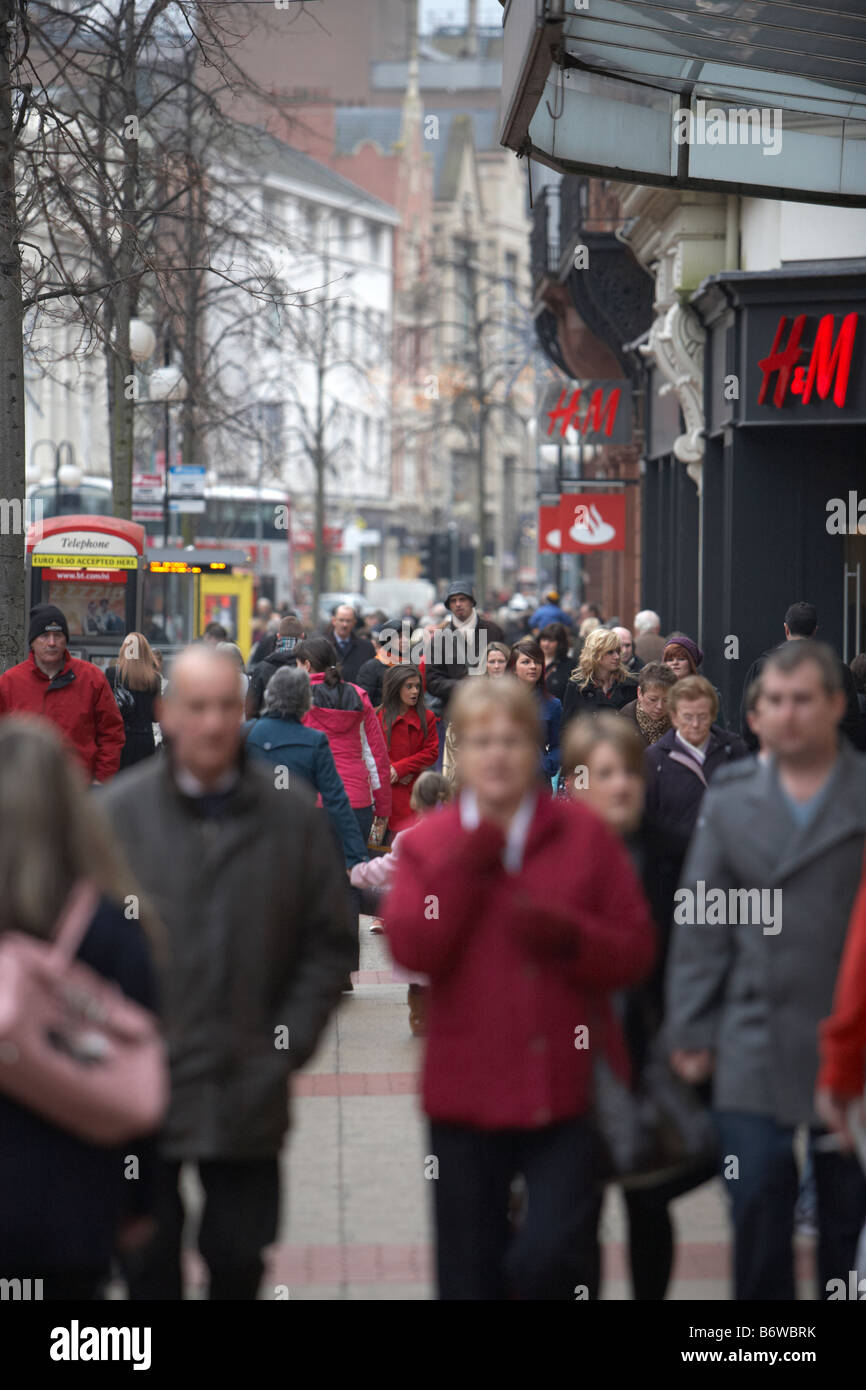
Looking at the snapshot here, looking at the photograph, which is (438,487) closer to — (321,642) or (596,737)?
(321,642)

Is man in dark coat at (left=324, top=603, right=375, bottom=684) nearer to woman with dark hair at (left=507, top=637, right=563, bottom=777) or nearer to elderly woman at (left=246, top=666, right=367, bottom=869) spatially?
woman with dark hair at (left=507, top=637, right=563, bottom=777)

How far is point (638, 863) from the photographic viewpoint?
5.08 meters

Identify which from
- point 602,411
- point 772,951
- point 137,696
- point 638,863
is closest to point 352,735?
point 137,696

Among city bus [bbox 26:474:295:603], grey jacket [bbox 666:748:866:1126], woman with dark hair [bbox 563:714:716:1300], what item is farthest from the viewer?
city bus [bbox 26:474:295:603]

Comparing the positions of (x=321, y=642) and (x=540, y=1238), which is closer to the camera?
(x=540, y=1238)

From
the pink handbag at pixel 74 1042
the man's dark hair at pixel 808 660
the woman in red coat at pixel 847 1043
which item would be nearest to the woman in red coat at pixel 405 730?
the man's dark hair at pixel 808 660

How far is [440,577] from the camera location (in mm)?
50031

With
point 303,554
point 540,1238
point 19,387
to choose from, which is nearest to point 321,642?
point 19,387

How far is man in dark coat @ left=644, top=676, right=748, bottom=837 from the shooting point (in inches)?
279

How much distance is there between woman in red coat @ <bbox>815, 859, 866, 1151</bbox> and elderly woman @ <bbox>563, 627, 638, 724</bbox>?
721 cm

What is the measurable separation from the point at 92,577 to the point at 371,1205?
591 inches

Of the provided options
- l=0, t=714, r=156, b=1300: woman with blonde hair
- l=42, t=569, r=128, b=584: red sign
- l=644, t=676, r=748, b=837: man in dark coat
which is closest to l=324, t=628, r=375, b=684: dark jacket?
l=42, t=569, r=128, b=584: red sign

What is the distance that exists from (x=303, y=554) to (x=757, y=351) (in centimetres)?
6199
